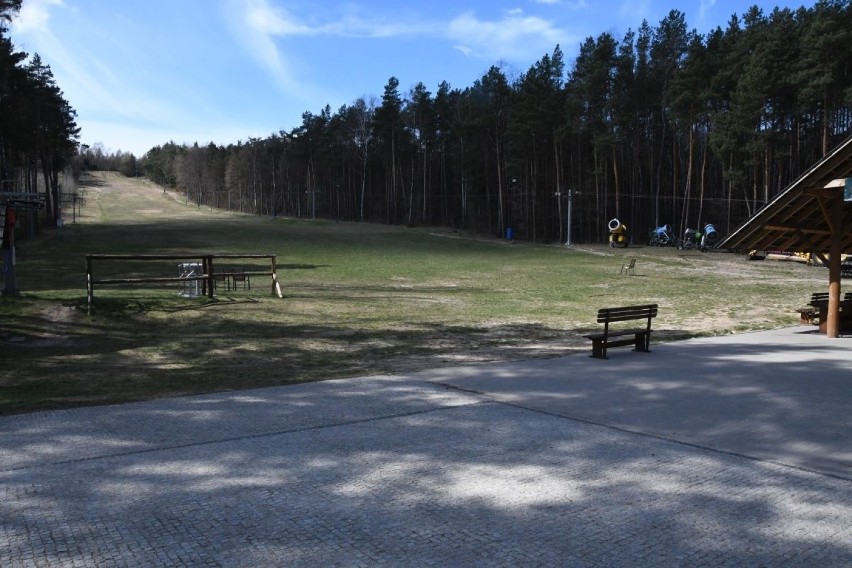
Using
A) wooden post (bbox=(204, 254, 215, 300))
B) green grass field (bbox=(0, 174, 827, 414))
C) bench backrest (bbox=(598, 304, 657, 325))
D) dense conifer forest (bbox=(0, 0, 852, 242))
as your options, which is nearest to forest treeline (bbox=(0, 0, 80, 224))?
dense conifer forest (bbox=(0, 0, 852, 242))

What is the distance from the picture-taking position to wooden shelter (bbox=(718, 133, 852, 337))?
12367 millimetres

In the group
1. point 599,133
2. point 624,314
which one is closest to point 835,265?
point 624,314

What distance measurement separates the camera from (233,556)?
3.51m

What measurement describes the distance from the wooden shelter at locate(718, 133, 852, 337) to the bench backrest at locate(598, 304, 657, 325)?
3.79m

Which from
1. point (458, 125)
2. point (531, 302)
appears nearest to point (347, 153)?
point (458, 125)

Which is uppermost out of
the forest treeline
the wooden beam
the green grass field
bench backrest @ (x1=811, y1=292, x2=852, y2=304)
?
the forest treeline

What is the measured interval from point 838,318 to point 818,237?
2431mm

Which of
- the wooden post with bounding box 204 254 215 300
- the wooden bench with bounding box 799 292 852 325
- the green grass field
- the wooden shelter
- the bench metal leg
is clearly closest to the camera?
the green grass field

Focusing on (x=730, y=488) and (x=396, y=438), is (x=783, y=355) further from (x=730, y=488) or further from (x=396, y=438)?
(x=396, y=438)

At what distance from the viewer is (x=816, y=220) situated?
14352mm

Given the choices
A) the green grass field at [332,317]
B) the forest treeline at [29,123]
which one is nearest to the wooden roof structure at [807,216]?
the green grass field at [332,317]

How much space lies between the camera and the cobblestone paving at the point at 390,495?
3.60 metres

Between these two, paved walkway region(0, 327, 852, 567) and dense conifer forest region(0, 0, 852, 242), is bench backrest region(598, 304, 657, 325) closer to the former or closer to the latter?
paved walkway region(0, 327, 852, 567)

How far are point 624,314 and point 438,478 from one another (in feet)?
25.2
